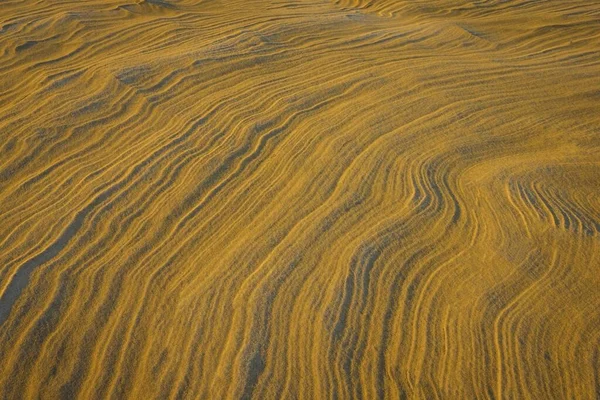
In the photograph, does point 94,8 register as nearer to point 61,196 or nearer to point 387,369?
point 61,196

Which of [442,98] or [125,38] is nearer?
[442,98]

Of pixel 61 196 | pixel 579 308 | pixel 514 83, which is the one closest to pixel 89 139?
pixel 61 196

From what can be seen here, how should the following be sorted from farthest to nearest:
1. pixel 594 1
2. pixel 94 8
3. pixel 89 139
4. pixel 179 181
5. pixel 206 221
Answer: pixel 594 1, pixel 94 8, pixel 89 139, pixel 179 181, pixel 206 221

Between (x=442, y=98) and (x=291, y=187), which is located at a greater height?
(x=442, y=98)

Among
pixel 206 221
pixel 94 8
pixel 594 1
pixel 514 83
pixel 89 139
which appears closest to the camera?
pixel 206 221

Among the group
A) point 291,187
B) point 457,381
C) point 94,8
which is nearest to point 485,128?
point 291,187

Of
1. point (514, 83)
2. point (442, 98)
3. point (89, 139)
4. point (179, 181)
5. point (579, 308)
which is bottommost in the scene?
point (579, 308)
